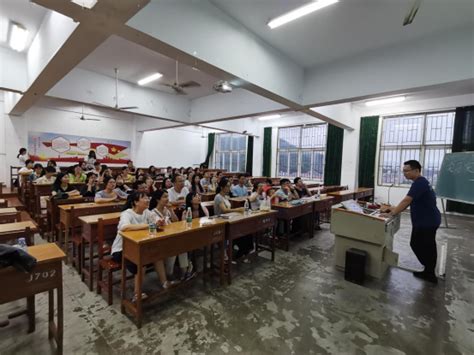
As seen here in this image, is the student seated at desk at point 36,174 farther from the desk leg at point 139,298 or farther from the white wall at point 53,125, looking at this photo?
the desk leg at point 139,298

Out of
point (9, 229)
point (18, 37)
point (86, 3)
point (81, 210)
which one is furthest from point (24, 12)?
point (9, 229)

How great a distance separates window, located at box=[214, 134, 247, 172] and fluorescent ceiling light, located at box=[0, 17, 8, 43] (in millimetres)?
9647

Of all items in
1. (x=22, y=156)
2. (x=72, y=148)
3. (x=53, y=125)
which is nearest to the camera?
(x=22, y=156)

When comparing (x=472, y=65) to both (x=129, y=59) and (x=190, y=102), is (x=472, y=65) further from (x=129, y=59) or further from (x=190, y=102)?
(x=190, y=102)

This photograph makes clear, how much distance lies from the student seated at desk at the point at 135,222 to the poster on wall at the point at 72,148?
8.53 m

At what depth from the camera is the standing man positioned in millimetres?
2990

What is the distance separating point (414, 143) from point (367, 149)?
1.38 meters

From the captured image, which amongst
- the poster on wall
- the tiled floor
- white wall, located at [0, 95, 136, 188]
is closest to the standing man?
the tiled floor

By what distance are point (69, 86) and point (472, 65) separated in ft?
26.1

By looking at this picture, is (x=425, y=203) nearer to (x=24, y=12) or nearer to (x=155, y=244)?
(x=155, y=244)

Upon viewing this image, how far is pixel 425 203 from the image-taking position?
3.01 metres

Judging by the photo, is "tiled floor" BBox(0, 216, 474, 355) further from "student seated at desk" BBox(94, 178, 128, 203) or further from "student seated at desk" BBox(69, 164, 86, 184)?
"student seated at desk" BBox(69, 164, 86, 184)

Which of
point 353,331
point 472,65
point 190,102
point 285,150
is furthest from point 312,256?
point 285,150

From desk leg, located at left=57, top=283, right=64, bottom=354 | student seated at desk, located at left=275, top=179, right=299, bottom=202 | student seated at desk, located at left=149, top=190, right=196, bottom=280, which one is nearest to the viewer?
desk leg, located at left=57, top=283, right=64, bottom=354
